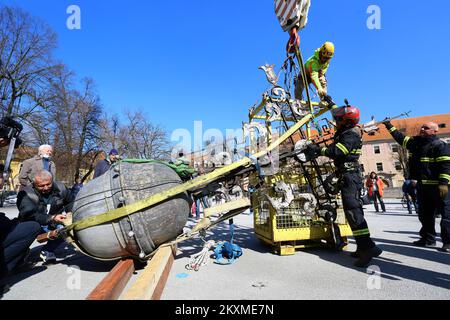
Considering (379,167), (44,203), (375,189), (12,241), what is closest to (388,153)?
(379,167)

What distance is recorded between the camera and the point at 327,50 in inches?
181

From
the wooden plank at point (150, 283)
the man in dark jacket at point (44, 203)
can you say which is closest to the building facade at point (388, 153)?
the man in dark jacket at point (44, 203)

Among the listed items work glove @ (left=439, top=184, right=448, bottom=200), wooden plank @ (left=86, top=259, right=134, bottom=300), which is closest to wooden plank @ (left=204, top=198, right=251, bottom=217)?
wooden plank @ (left=86, top=259, right=134, bottom=300)

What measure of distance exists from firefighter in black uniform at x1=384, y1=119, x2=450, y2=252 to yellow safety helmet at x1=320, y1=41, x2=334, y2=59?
159cm

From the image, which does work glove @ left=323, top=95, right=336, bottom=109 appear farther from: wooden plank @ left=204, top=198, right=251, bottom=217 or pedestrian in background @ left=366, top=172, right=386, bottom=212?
pedestrian in background @ left=366, top=172, right=386, bottom=212

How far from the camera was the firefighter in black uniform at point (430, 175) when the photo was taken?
4031 millimetres

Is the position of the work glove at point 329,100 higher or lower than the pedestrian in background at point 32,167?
higher

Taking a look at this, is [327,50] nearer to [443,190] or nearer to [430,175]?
[430,175]

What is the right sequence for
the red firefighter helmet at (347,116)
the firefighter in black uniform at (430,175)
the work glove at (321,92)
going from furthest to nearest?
the work glove at (321,92), the firefighter in black uniform at (430,175), the red firefighter helmet at (347,116)

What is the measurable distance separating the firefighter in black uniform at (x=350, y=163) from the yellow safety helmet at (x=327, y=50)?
1355 mm

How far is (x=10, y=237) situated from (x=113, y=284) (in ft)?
4.81

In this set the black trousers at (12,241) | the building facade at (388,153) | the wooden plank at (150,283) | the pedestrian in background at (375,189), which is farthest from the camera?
the building facade at (388,153)

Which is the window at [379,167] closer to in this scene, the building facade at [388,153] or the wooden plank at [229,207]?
the building facade at [388,153]

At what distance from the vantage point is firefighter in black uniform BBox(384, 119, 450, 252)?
403cm
